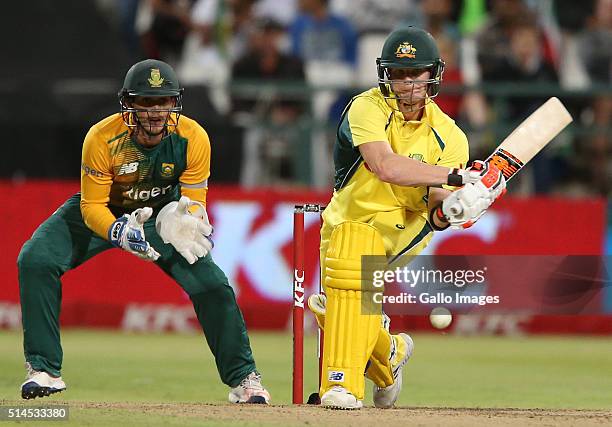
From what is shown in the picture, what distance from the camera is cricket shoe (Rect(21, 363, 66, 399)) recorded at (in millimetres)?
8102

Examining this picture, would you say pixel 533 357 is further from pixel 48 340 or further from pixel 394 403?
pixel 48 340

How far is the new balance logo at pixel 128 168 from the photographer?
27.5 feet

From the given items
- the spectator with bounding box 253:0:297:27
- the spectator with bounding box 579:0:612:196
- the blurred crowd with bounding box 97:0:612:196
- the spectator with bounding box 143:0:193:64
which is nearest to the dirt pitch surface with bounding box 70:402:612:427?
the blurred crowd with bounding box 97:0:612:196

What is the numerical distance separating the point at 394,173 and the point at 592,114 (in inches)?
350

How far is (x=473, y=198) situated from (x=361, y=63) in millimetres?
8371

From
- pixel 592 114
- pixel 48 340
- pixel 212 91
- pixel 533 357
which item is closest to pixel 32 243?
pixel 48 340

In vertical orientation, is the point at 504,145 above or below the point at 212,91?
below

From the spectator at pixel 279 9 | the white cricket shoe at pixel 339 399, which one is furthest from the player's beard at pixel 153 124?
the spectator at pixel 279 9

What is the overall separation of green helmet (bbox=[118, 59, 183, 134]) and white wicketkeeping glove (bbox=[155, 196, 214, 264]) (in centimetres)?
51

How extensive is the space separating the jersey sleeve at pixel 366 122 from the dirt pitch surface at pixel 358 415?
4.91 ft

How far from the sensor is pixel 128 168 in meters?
8.40

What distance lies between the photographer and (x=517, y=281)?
26.9 ft

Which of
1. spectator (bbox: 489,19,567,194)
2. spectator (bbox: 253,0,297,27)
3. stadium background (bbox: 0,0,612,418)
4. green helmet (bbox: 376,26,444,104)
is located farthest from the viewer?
spectator (bbox: 253,0,297,27)

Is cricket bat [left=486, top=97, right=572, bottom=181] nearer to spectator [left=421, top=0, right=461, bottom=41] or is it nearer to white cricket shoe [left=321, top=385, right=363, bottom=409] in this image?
white cricket shoe [left=321, top=385, right=363, bottom=409]
